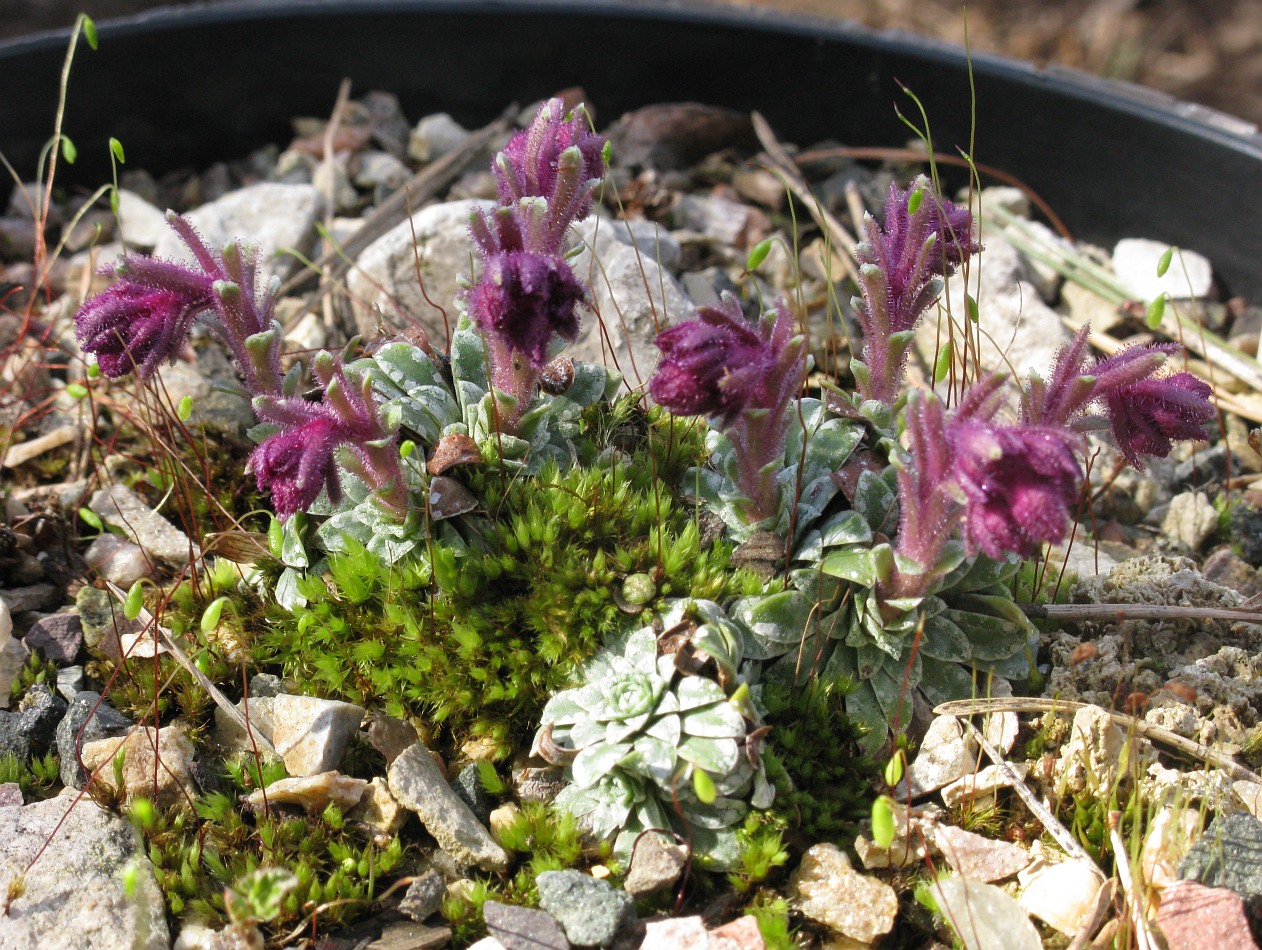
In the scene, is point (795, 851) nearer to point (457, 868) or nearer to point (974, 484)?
point (457, 868)

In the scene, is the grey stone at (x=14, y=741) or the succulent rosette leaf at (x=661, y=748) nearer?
the succulent rosette leaf at (x=661, y=748)

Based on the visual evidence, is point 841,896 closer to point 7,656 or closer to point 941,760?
point 941,760

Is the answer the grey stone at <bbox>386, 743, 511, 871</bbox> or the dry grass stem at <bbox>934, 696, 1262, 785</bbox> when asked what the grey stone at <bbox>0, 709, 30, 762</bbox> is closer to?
the grey stone at <bbox>386, 743, 511, 871</bbox>

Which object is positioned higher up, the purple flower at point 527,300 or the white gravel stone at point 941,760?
the purple flower at point 527,300

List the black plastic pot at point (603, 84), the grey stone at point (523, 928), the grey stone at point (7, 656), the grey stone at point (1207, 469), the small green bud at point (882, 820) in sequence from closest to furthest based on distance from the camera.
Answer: the small green bud at point (882, 820)
the grey stone at point (523, 928)
the grey stone at point (7, 656)
the grey stone at point (1207, 469)
the black plastic pot at point (603, 84)

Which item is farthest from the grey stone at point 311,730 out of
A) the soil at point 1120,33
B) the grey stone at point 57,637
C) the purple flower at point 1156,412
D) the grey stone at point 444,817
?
the soil at point 1120,33

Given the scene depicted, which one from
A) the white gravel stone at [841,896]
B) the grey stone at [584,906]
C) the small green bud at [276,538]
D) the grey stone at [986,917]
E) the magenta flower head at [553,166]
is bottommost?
the grey stone at [584,906]

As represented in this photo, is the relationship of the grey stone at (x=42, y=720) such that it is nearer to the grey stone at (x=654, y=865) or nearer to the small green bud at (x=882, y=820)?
the grey stone at (x=654, y=865)
